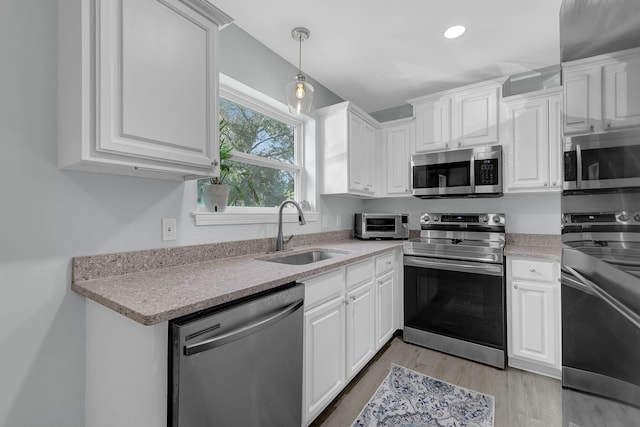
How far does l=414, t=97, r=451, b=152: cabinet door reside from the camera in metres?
2.76

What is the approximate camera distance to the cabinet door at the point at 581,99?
0.52 m

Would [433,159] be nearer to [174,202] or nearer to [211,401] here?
[174,202]

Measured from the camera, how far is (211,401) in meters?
0.99

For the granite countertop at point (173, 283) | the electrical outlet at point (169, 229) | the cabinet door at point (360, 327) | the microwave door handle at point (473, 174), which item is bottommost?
the cabinet door at point (360, 327)

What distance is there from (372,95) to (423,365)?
2688mm

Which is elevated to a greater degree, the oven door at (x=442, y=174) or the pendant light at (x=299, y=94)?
the pendant light at (x=299, y=94)

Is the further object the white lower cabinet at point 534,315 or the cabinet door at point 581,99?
the white lower cabinet at point 534,315

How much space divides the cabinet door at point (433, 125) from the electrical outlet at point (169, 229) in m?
2.42

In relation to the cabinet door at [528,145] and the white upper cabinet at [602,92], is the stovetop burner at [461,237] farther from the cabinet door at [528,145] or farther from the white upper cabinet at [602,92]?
the white upper cabinet at [602,92]

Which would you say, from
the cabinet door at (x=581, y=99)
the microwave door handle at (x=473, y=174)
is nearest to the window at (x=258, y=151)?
the microwave door handle at (x=473, y=174)

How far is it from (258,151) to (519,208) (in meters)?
2.49

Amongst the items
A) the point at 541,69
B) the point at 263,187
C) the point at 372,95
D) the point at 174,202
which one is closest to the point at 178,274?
the point at 174,202

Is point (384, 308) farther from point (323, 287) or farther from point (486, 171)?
point (486, 171)

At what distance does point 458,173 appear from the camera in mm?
2639
